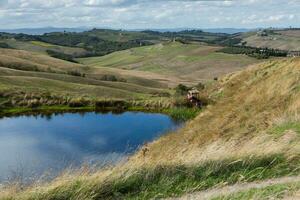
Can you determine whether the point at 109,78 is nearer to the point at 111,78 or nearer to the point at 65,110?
the point at 111,78

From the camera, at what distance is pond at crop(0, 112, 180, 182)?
139 ft

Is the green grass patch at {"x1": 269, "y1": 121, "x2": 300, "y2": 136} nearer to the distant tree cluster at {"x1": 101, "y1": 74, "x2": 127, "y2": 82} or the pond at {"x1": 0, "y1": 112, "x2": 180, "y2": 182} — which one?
the pond at {"x1": 0, "y1": 112, "x2": 180, "y2": 182}

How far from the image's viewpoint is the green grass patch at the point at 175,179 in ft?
30.1

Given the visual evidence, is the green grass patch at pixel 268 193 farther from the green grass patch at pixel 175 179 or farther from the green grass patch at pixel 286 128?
the green grass patch at pixel 286 128

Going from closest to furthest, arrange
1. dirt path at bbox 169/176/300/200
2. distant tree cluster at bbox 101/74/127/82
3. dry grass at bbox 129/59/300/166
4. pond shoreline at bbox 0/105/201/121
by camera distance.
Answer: dirt path at bbox 169/176/300/200
dry grass at bbox 129/59/300/166
pond shoreline at bbox 0/105/201/121
distant tree cluster at bbox 101/74/127/82

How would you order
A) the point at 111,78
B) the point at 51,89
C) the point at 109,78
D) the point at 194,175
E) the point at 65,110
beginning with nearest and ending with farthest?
the point at 194,175
the point at 65,110
the point at 51,89
the point at 111,78
the point at 109,78

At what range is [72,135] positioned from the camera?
5850 centimetres

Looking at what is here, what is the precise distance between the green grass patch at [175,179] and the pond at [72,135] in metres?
24.6

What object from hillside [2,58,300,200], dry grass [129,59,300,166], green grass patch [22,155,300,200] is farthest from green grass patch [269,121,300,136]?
green grass patch [22,155,300,200]

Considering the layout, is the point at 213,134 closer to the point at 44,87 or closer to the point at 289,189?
the point at 289,189

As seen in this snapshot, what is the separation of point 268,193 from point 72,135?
50.8 meters

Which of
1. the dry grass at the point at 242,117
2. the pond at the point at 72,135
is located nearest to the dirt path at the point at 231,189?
the dry grass at the point at 242,117

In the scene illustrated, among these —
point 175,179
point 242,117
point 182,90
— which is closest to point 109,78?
point 182,90

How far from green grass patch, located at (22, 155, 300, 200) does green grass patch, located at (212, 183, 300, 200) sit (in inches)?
30.5
